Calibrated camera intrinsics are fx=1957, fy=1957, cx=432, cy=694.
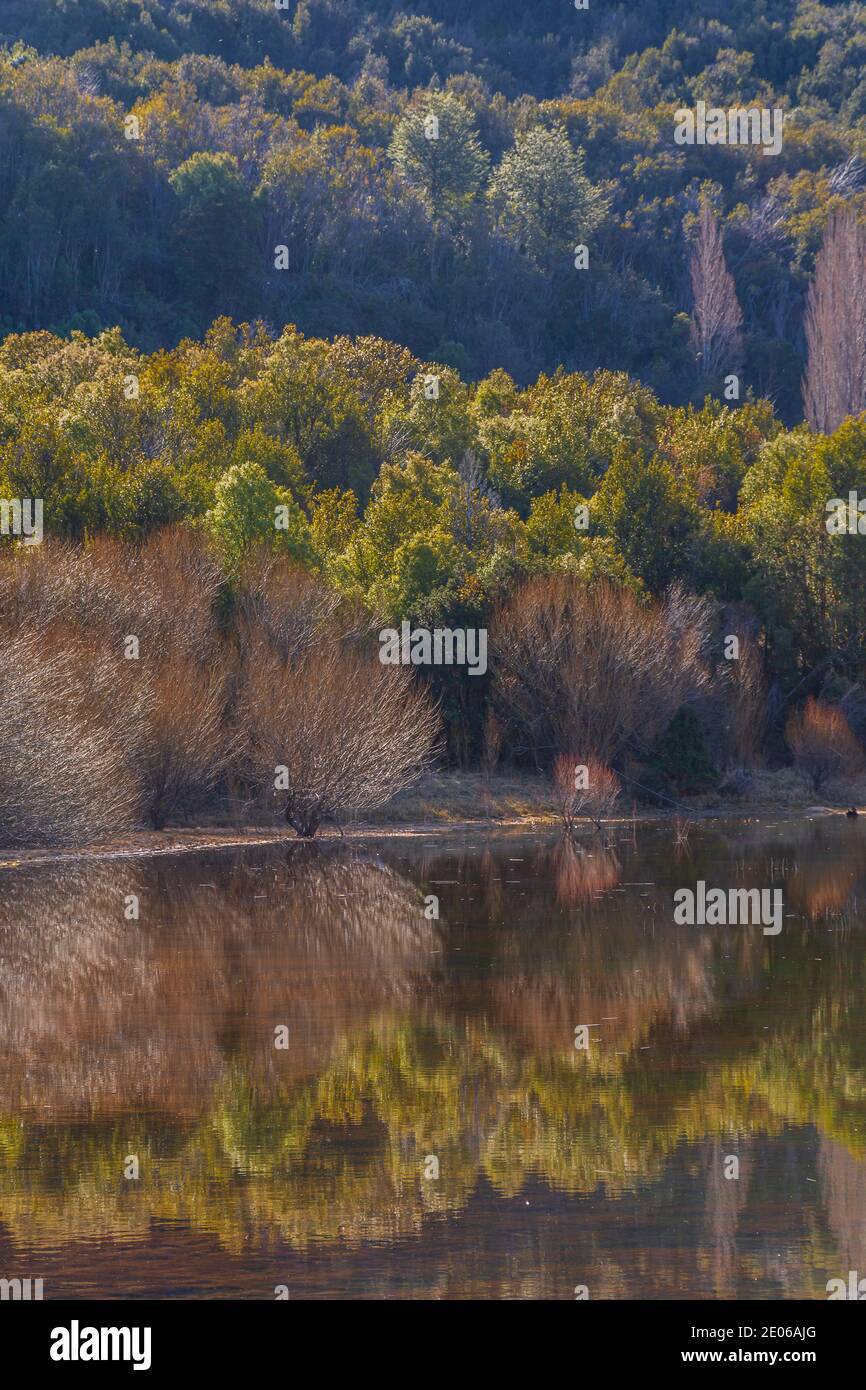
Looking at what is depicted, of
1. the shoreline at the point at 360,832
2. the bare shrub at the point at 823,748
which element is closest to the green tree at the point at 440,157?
the bare shrub at the point at 823,748

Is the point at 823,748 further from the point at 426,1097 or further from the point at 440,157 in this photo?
the point at 440,157

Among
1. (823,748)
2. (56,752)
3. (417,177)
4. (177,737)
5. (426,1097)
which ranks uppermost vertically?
(417,177)

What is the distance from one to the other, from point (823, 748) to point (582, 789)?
10675 mm

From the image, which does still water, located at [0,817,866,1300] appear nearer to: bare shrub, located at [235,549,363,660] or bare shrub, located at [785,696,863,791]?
bare shrub, located at [235,549,363,660]

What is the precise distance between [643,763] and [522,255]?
5364cm

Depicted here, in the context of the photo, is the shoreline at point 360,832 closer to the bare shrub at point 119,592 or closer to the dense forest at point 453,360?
the dense forest at point 453,360

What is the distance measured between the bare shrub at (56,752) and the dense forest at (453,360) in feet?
0.81

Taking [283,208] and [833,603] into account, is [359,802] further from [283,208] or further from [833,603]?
[283,208]

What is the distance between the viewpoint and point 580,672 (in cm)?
5144

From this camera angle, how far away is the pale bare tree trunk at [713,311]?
322 feet

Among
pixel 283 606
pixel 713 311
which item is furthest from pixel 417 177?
pixel 283 606

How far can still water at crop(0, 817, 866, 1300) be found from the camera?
12633 mm

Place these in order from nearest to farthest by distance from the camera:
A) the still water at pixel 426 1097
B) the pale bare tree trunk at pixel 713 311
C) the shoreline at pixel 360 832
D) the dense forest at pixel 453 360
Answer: the still water at pixel 426 1097 < the shoreline at pixel 360 832 < the dense forest at pixel 453 360 < the pale bare tree trunk at pixel 713 311

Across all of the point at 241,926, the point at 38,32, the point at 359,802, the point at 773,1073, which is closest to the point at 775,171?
the point at 38,32
